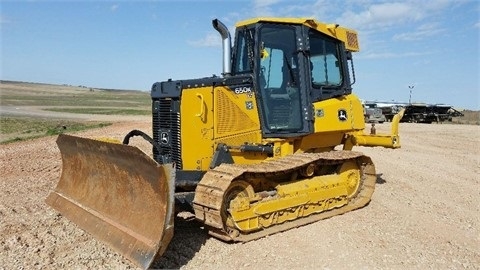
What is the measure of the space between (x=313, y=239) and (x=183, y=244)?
170cm

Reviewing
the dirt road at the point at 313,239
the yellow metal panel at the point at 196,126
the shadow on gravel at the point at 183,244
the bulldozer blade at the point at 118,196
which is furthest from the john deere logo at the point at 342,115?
the bulldozer blade at the point at 118,196

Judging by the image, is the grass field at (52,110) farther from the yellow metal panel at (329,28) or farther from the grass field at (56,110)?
the yellow metal panel at (329,28)

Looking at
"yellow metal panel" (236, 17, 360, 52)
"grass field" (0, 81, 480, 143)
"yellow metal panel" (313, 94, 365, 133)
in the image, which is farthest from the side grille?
"grass field" (0, 81, 480, 143)

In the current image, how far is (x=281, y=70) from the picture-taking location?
23.2 ft

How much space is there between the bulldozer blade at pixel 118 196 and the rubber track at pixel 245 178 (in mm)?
703

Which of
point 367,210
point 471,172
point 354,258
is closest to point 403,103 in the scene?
point 471,172

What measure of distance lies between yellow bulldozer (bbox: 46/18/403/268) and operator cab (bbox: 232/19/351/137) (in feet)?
0.05

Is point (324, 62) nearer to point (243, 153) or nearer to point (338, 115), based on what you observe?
point (338, 115)

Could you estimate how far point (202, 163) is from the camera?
638 cm

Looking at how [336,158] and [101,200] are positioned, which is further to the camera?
[336,158]

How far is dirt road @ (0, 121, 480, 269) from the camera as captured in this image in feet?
17.2

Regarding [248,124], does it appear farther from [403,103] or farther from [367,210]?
[403,103]

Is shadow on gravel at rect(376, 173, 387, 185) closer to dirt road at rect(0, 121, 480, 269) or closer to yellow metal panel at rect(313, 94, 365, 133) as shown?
dirt road at rect(0, 121, 480, 269)

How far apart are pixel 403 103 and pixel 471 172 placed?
72.1 ft
